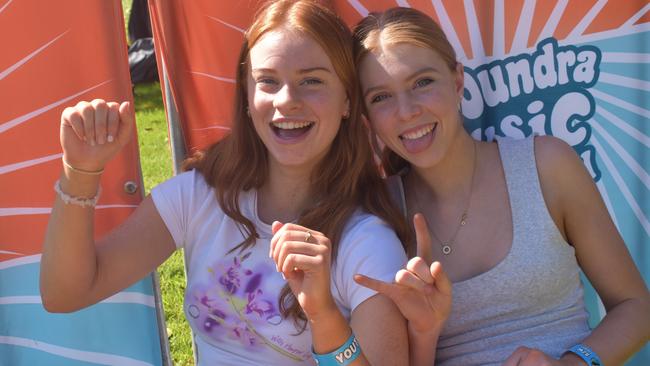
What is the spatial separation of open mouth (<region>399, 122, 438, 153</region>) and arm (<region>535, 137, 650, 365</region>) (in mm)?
329

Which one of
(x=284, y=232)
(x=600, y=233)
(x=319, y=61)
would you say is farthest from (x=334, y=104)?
(x=600, y=233)

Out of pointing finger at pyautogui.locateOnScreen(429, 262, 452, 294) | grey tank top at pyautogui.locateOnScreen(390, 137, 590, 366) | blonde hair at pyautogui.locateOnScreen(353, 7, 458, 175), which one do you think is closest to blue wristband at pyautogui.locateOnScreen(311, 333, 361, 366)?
pointing finger at pyautogui.locateOnScreen(429, 262, 452, 294)

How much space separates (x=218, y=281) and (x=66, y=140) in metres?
0.60

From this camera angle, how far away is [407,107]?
93.0 inches

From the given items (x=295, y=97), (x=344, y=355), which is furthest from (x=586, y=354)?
(x=295, y=97)

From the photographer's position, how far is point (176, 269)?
443 cm

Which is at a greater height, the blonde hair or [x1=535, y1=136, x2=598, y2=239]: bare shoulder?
the blonde hair

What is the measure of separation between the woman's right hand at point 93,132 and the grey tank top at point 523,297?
3.38ft

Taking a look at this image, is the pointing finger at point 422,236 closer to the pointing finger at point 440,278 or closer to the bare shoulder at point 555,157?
the pointing finger at point 440,278

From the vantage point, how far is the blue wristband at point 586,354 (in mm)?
2262

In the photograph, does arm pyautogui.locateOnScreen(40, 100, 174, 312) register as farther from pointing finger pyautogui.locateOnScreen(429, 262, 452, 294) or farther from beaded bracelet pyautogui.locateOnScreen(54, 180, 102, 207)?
pointing finger pyautogui.locateOnScreen(429, 262, 452, 294)

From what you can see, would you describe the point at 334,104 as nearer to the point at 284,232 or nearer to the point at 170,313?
the point at 284,232

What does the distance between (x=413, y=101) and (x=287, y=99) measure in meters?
0.35

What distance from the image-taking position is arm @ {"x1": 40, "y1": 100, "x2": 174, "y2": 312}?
2.25m
